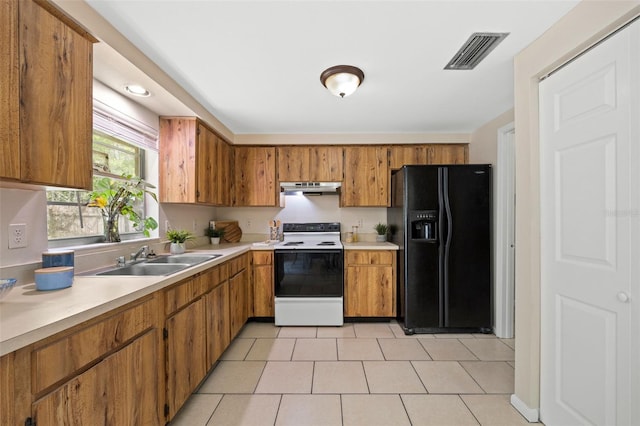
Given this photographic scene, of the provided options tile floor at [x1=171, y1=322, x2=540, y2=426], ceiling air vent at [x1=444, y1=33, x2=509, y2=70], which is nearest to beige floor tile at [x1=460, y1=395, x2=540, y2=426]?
tile floor at [x1=171, y1=322, x2=540, y2=426]

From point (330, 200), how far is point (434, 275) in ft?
5.22

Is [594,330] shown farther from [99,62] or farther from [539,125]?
[99,62]

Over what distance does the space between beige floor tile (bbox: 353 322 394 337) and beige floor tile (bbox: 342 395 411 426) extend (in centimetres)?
96

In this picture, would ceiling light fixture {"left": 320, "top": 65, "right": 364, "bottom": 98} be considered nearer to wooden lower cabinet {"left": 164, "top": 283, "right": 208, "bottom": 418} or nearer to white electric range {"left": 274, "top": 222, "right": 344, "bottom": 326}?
white electric range {"left": 274, "top": 222, "right": 344, "bottom": 326}

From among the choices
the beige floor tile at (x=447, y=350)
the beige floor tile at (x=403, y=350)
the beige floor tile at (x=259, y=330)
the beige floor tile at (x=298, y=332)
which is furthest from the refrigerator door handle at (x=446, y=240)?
the beige floor tile at (x=259, y=330)

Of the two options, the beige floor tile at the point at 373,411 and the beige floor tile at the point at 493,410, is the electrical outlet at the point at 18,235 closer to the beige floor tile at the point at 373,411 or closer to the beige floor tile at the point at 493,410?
the beige floor tile at the point at 373,411

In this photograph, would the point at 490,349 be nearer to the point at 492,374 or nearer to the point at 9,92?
the point at 492,374

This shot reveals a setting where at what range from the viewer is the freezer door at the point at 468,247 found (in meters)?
2.78

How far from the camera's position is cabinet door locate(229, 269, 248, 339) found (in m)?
2.49

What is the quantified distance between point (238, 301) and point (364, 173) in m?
2.06

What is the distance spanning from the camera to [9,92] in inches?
39.5

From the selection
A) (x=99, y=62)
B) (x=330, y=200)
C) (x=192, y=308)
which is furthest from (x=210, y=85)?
(x=330, y=200)

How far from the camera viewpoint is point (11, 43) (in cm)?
101

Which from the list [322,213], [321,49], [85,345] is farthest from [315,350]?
[321,49]
